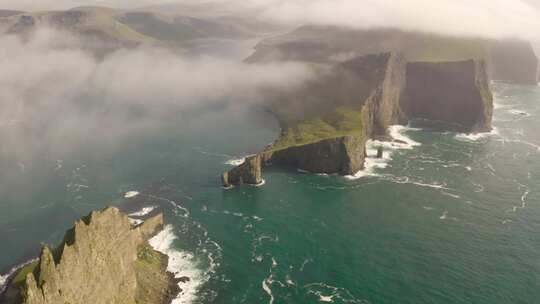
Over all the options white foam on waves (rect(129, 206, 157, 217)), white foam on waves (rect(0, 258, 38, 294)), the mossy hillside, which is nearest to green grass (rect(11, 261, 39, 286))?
white foam on waves (rect(0, 258, 38, 294))

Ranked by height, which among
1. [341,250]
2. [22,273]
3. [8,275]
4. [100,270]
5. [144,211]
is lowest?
[341,250]

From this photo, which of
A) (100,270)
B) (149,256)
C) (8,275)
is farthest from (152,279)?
(8,275)

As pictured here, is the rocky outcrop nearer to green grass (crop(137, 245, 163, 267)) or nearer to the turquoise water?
green grass (crop(137, 245, 163, 267))

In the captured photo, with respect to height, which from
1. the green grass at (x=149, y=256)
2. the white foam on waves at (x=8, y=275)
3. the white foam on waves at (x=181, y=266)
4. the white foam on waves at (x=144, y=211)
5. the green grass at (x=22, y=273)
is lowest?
the white foam on waves at (x=181, y=266)

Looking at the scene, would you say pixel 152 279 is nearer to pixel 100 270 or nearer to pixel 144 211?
pixel 100 270

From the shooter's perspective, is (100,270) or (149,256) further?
(149,256)

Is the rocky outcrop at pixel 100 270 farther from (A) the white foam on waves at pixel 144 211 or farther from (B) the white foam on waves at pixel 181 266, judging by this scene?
(A) the white foam on waves at pixel 144 211

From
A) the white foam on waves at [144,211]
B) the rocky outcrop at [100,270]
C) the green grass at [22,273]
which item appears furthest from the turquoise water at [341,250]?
the green grass at [22,273]

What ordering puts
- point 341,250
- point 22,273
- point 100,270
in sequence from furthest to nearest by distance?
point 341,250, point 22,273, point 100,270
